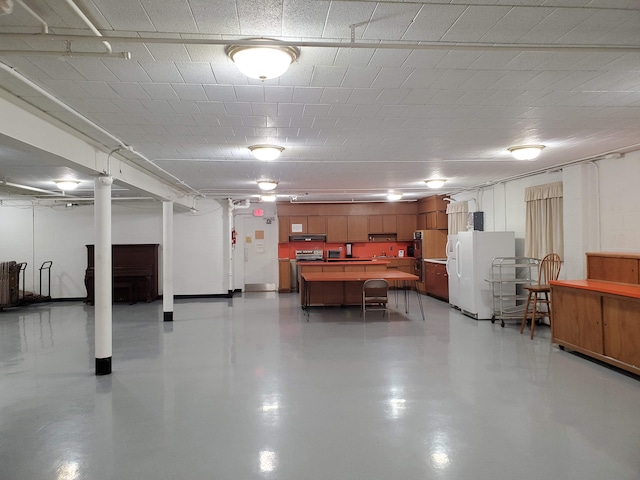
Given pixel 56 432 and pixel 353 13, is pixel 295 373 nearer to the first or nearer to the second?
pixel 56 432

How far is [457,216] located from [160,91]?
872 cm

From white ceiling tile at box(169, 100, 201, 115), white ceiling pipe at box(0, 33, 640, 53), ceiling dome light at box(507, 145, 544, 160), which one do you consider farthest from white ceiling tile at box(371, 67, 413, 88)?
ceiling dome light at box(507, 145, 544, 160)

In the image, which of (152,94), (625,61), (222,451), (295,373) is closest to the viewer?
(625,61)

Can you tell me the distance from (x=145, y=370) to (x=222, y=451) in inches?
95.2

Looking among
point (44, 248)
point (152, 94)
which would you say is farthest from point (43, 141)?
point (44, 248)

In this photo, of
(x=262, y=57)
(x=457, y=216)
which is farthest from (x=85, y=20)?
(x=457, y=216)

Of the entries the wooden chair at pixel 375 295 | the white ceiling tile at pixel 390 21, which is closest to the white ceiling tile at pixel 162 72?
the white ceiling tile at pixel 390 21

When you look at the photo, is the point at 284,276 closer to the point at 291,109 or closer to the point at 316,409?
the point at 316,409

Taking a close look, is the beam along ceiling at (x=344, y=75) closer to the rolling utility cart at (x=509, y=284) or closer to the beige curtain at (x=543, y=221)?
the beige curtain at (x=543, y=221)

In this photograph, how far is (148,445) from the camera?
308 centimetres

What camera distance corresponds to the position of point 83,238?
35.7 ft

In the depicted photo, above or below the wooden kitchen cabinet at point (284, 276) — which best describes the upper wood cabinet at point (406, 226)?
above

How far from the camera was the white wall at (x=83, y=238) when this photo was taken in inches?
423

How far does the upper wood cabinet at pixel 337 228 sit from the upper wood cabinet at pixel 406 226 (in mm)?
1678
